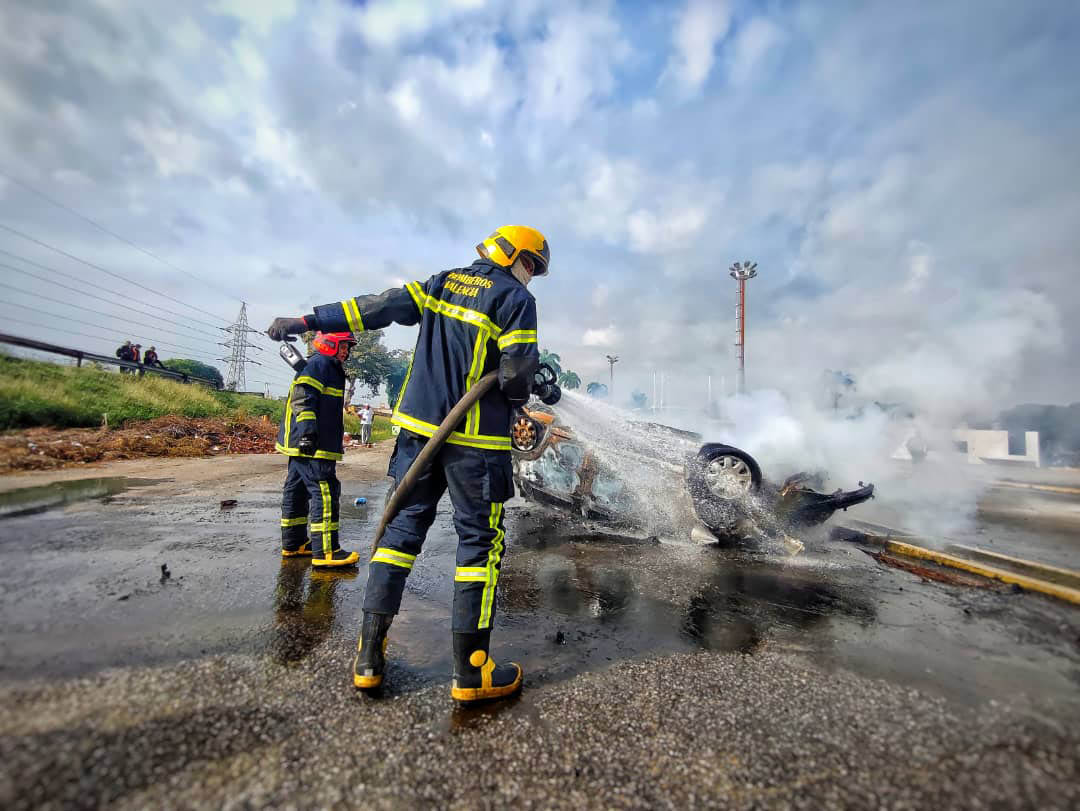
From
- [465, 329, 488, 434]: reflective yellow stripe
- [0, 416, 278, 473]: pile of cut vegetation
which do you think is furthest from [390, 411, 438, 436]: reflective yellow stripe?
[0, 416, 278, 473]: pile of cut vegetation

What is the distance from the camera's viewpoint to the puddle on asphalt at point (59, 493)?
4656mm

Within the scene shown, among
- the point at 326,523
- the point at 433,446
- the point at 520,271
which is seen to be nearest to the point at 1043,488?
the point at 520,271

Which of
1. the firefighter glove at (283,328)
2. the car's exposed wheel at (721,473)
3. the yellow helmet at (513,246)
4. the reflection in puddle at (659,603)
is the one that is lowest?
the reflection in puddle at (659,603)

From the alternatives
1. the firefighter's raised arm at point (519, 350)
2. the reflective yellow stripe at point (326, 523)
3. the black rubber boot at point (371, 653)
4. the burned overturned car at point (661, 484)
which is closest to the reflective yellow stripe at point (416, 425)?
the firefighter's raised arm at point (519, 350)

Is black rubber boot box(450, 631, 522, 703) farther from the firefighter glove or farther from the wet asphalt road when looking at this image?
the firefighter glove

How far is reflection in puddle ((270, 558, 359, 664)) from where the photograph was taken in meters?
2.32

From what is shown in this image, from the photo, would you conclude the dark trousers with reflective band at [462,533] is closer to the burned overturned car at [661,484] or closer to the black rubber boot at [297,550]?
the black rubber boot at [297,550]

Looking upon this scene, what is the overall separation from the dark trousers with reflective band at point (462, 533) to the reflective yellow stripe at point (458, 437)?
0.08 ft

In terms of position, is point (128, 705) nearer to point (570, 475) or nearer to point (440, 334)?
point (440, 334)

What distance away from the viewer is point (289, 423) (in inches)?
152

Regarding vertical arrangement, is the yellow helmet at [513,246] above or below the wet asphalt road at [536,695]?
above

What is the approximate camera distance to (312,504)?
3.71 meters

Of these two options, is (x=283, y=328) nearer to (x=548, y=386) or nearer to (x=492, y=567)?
(x=548, y=386)

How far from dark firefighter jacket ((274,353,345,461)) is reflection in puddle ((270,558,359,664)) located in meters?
0.91
